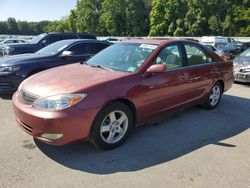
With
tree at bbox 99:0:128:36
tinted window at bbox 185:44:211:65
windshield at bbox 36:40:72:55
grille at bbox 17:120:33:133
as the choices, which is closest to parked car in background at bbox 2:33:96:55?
windshield at bbox 36:40:72:55

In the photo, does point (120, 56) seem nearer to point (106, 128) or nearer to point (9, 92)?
point (106, 128)

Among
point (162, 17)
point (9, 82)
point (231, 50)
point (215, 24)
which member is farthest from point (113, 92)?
point (162, 17)

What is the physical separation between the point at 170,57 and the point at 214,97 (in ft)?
6.22

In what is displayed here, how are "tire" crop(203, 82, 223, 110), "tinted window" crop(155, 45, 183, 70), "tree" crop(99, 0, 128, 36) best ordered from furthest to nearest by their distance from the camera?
1. "tree" crop(99, 0, 128, 36)
2. "tire" crop(203, 82, 223, 110)
3. "tinted window" crop(155, 45, 183, 70)

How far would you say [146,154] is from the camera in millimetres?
3992

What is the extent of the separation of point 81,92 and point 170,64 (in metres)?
1.96

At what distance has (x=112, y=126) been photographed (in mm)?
4051

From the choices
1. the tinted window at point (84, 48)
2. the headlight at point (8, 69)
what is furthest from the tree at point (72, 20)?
the headlight at point (8, 69)

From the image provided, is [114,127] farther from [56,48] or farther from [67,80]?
[56,48]

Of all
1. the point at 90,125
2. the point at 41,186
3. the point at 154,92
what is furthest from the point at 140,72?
the point at 41,186

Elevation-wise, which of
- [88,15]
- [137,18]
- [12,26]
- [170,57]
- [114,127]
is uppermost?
[88,15]

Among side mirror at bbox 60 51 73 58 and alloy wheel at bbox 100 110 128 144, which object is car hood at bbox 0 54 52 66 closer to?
side mirror at bbox 60 51 73 58

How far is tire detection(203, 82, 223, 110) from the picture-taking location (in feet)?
19.9

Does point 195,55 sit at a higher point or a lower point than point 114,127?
higher
